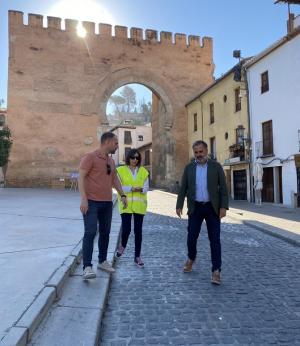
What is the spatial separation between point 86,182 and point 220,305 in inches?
75.4

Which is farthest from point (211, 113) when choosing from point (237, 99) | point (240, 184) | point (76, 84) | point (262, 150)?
point (76, 84)

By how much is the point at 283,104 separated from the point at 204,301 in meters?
14.5

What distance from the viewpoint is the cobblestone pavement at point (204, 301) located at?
9.89ft

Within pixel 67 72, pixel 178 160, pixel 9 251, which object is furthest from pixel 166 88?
pixel 9 251

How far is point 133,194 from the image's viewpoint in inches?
205

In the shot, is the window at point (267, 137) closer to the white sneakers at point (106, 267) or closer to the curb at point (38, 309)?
the white sneakers at point (106, 267)

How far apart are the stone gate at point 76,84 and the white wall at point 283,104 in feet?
33.6

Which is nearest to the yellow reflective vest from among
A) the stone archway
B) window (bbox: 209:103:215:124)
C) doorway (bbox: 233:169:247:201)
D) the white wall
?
the white wall

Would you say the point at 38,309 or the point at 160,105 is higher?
the point at 160,105

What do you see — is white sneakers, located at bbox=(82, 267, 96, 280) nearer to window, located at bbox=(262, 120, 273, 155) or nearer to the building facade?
window, located at bbox=(262, 120, 273, 155)

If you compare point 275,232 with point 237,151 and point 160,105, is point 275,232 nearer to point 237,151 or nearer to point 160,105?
point 237,151

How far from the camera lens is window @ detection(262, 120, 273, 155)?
17.6 m

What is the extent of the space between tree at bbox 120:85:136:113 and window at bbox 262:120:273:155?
255 ft

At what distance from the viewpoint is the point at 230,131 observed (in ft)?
70.6
